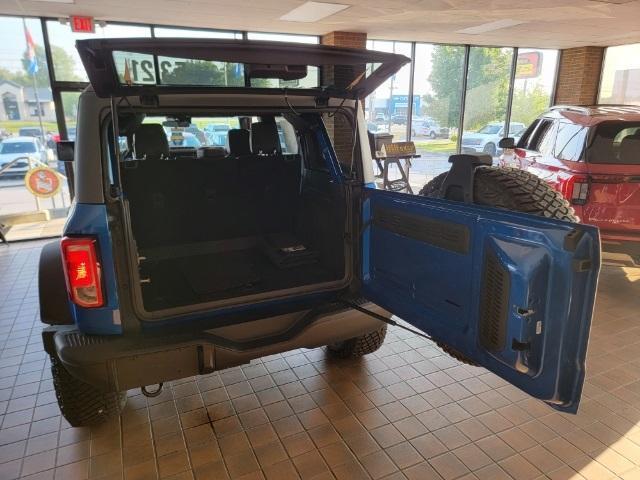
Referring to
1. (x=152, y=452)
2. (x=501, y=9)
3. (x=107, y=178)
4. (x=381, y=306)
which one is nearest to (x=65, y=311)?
(x=107, y=178)

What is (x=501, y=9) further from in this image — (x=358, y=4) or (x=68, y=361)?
(x=68, y=361)

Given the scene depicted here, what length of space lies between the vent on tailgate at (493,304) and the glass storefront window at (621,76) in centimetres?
972

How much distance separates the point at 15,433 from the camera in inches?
89.5

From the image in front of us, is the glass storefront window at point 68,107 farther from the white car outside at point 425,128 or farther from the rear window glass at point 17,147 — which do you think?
the white car outside at point 425,128

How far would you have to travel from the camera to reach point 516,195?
5.97 feet

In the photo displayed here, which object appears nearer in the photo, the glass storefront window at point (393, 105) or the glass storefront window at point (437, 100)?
the glass storefront window at point (393, 105)

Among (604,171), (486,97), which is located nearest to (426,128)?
(486,97)

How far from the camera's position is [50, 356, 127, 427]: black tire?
2156 millimetres

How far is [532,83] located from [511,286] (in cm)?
993

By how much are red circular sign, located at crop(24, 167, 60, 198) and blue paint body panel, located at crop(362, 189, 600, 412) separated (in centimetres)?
579

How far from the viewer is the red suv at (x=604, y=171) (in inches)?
143

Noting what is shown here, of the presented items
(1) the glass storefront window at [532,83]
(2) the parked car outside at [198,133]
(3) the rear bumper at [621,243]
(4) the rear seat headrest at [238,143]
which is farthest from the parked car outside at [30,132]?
(1) the glass storefront window at [532,83]

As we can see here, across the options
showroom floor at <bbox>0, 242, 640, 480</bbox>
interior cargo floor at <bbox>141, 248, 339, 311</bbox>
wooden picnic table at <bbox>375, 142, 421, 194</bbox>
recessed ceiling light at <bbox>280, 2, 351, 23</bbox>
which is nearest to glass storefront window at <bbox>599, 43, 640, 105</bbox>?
wooden picnic table at <bbox>375, 142, 421, 194</bbox>

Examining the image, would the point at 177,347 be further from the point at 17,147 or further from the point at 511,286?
the point at 17,147
